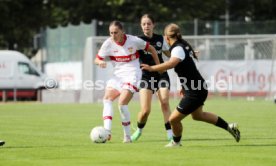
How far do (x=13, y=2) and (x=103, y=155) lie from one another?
42.2m

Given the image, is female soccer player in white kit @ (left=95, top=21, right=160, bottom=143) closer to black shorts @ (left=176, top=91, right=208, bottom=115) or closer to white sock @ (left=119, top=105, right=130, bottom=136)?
white sock @ (left=119, top=105, right=130, bottom=136)

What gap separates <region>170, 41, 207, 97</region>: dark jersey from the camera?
1303 cm

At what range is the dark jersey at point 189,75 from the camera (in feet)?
42.7

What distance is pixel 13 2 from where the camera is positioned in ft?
173

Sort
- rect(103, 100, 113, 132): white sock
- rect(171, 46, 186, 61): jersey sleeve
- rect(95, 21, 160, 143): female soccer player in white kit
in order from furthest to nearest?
rect(95, 21, 160, 143): female soccer player in white kit
rect(103, 100, 113, 132): white sock
rect(171, 46, 186, 61): jersey sleeve

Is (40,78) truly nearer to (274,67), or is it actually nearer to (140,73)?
(274,67)

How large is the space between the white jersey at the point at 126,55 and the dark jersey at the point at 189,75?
1.43m

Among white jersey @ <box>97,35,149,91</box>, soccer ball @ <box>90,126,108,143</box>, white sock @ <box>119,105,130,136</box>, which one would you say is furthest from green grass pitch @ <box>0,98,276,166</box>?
white jersey @ <box>97,35,149,91</box>

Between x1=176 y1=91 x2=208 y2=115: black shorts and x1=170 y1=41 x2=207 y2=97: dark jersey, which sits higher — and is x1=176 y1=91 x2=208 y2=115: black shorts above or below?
below

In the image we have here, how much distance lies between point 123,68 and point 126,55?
229 mm

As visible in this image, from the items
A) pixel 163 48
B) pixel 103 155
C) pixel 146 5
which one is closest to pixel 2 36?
pixel 146 5

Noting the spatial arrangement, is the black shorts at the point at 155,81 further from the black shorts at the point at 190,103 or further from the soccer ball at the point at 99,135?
the black shorts at the point at 190,103

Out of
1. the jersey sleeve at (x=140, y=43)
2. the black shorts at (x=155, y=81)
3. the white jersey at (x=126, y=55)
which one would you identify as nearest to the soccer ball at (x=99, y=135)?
the white jersey at (x=126, y=55)

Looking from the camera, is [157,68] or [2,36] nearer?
[157,68]
